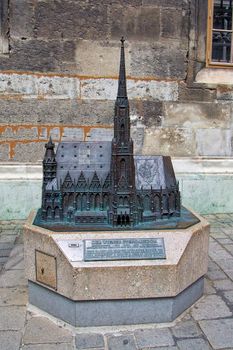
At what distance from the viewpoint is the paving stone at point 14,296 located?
3803 mm

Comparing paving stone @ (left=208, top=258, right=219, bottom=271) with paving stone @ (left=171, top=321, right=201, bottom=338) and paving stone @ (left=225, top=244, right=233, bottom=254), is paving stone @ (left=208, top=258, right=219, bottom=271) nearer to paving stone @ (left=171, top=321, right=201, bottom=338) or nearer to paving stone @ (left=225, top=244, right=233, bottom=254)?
paving stone @ (left=225, top=244, right=233, bottom=254)

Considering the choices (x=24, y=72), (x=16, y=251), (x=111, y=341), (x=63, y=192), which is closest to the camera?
(x=111, y=341)

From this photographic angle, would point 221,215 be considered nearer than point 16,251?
No

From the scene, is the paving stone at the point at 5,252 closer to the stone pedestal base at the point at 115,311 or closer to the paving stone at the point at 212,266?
the stone pedestal base at the point at 115,311

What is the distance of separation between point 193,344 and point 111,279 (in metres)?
0.83

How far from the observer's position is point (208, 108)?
6.97 m

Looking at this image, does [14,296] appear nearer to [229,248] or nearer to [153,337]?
[153,337]

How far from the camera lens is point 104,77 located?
6609 millimetres

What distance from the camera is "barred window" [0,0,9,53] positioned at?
6.26 metres

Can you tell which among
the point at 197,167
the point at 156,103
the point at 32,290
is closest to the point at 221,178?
the point at 197,167

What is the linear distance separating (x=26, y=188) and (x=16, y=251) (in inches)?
63.2

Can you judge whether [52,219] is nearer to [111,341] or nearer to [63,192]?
[63,192]

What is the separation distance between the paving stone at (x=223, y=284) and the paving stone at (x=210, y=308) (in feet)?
0.77

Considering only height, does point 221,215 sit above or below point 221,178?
below
